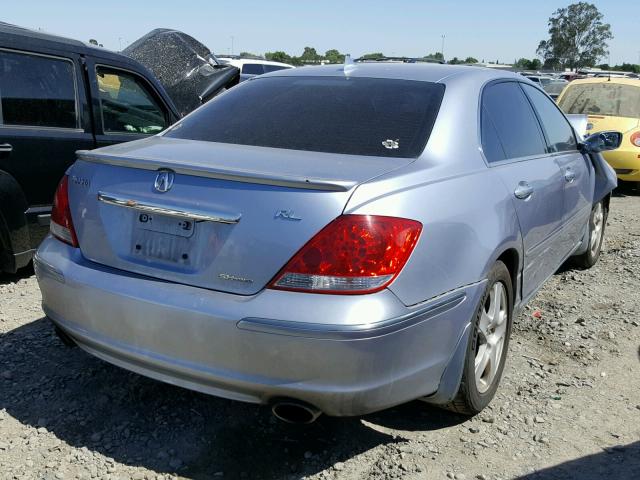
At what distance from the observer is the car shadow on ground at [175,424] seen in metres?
2.73

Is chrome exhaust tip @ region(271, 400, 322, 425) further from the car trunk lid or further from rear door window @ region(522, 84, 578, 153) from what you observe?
rear door window @ region(522, 84, 578, 153)

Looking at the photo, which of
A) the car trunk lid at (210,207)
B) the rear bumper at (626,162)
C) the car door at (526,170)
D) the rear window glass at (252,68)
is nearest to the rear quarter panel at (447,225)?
the car trunk lid at (210,207)

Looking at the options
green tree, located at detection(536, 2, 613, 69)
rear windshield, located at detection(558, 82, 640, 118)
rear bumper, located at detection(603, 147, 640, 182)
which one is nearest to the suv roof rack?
rear bumper, located at detection(603, 147, 640, 182)

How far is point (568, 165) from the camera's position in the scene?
4270 mm

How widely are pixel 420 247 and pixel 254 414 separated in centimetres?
122

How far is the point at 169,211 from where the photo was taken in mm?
2482

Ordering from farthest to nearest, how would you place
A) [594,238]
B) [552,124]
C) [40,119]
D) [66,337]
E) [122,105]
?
[594,238] → [122,105] → [40,119] → [552,124] → [66,337]

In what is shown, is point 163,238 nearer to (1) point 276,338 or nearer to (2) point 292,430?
(1) point 276,338

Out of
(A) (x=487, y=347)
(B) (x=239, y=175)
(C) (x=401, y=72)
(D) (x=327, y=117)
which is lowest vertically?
(A) (x=487, y=347)

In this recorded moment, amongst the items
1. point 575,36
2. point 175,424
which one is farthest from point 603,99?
point 575,36

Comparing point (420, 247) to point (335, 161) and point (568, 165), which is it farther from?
point (568, 165)

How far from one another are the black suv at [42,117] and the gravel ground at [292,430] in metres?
0.79

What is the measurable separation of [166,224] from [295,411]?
2.75ft

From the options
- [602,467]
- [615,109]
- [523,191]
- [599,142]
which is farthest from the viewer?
[615,109]
